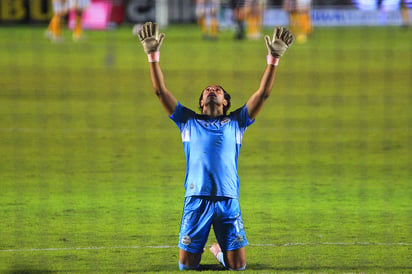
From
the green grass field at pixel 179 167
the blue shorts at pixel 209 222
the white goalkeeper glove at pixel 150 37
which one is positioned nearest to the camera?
the blue shorts at pixel 209 222

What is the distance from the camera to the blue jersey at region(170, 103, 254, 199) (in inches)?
270

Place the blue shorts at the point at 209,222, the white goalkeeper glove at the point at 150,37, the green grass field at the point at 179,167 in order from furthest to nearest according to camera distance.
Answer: the green grass field at the point at 179,167 < the white goalkeeper glove at the point at 150,37 < the blue shorts at the point at 209,222

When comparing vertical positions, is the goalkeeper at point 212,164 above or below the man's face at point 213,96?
below

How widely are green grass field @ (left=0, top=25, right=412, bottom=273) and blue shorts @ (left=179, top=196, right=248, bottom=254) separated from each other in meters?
0.50

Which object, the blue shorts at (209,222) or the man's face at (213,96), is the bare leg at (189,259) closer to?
the blue shorts at (209,222)

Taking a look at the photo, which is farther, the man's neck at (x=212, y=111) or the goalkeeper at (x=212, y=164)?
the man's neck at (x=212, y=111)

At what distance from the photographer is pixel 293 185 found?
1105cm

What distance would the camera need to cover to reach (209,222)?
6859 mm

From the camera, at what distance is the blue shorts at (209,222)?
6.85m

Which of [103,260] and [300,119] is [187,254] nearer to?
[103,260]

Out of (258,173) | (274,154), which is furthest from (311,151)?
(258,173)

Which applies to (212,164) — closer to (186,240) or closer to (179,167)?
(186,240)

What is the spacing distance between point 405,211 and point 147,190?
114 inches

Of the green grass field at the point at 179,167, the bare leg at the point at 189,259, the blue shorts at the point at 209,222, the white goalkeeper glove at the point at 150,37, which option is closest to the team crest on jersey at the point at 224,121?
the blue shorts at the point at 209,222
